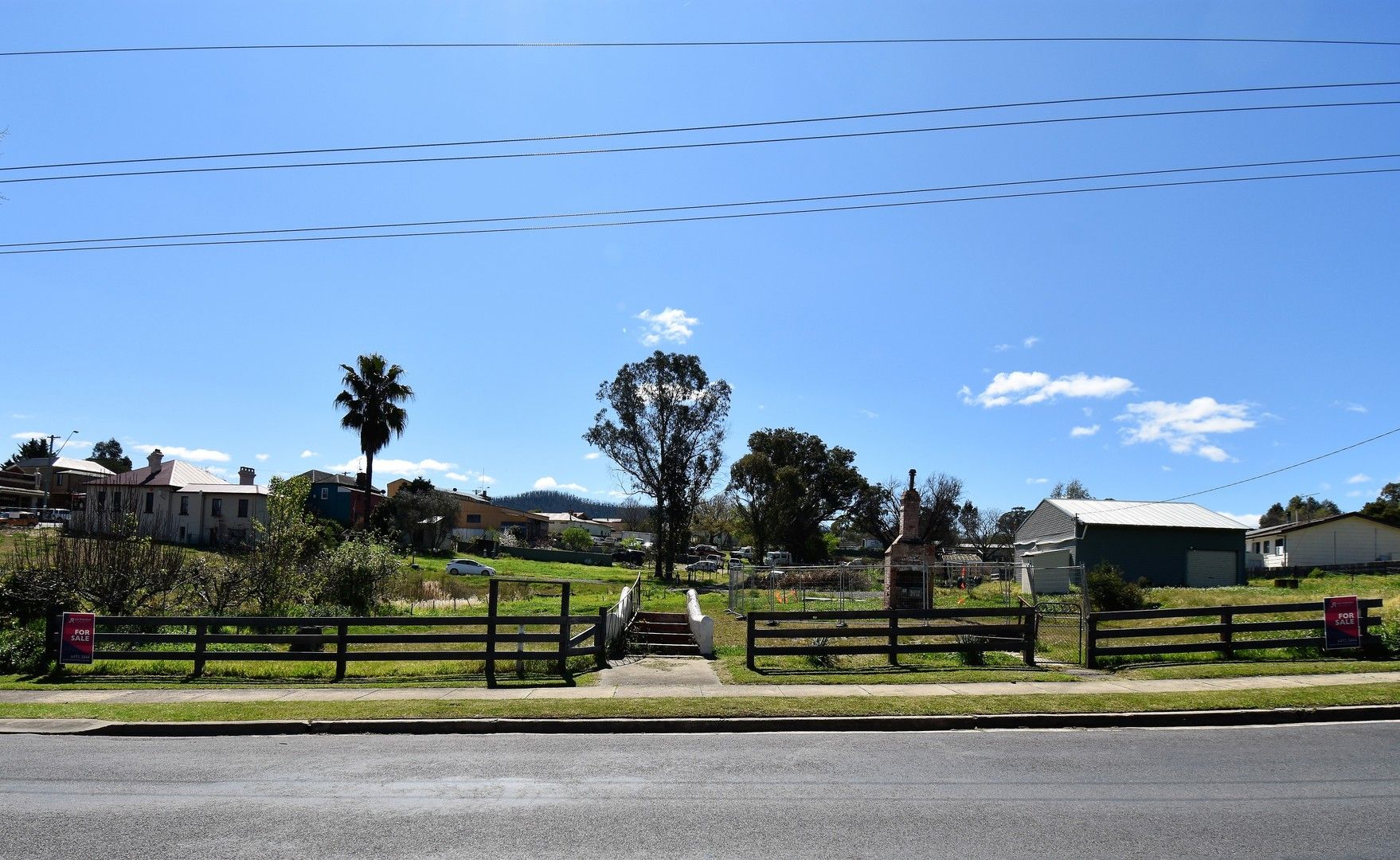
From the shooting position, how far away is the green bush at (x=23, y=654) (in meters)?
15.6

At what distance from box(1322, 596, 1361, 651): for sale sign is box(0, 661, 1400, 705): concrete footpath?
174 centimetres

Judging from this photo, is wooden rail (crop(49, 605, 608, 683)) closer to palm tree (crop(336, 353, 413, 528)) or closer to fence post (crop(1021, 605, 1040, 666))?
fence post (crop(1021, 605, 1040, 666))

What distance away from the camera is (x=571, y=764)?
29.2 feet

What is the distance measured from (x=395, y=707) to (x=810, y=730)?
5771mm

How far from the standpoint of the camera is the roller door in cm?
4397

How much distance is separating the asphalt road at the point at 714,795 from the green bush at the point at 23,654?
6178mm

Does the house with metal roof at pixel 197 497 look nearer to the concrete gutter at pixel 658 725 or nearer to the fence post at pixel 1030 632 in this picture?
the concrete gutter at pixel 658 725

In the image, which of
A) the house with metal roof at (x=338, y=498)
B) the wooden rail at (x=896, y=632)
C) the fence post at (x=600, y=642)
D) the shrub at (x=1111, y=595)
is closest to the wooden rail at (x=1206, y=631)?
the wooden rail at (x=896, y=632)

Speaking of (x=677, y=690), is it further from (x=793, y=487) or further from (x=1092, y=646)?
(x=793, y=487)

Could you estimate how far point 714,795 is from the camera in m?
7.64

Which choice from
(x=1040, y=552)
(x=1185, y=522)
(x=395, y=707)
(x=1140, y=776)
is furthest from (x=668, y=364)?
(x=1140, y=776)

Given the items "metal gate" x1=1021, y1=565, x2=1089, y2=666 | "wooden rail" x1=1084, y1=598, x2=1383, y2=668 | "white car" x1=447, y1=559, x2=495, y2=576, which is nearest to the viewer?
"wooden rail" x1=1084, y1=598, x2=1383, y2=668

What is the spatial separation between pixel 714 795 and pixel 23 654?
1561cm

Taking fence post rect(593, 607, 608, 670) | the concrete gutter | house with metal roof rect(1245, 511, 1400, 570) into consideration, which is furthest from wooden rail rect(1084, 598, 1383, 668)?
house with metal roof rect(1245, 511, 1400, 570)
